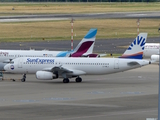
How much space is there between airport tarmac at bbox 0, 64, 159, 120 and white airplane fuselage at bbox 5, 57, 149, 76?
1572 millimetres

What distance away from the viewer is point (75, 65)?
56031mm

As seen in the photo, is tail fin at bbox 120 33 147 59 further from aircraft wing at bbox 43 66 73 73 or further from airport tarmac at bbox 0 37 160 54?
airport tarmac at bbox 0 37 160 54

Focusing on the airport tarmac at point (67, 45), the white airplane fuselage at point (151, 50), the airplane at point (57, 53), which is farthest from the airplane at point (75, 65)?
the airport tarmac at point (67, 45)

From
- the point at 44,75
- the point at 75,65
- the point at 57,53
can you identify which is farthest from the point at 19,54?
the point at 75,65

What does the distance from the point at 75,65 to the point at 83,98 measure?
12.0 m

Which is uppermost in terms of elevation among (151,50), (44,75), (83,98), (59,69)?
(151,50)

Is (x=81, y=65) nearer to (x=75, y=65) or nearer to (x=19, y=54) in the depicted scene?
(x=75, y=65)

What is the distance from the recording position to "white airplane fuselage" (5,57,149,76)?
54.0 m

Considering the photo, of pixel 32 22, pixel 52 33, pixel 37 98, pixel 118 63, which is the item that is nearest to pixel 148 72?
pixel 118 63

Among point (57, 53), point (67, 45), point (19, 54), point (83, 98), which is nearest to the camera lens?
point (83, 98)

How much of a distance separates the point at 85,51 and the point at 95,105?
27119 mm

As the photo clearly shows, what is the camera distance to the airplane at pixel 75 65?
2131 inches

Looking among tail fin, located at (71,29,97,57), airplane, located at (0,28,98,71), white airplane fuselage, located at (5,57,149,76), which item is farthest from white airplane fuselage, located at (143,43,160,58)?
white airplane fuselage, located at (5,57,149,76)

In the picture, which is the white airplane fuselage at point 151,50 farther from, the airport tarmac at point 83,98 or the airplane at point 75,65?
the airplane at point 75,65
